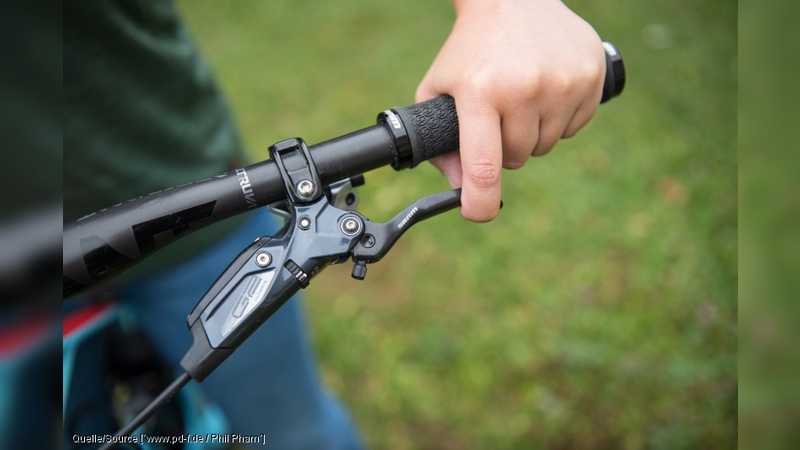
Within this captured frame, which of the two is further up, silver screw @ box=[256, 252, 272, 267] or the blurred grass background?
silver screw @ box=[256, 252, 272, 267]

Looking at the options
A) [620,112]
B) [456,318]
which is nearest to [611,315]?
[456,318]

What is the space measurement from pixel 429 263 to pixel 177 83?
2105 mm

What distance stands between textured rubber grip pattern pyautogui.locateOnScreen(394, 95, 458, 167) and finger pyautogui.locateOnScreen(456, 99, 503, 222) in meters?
0.02

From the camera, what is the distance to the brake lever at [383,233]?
1.03 meters

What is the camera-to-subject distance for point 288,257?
99cm

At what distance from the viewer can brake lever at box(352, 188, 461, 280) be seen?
1.03 m

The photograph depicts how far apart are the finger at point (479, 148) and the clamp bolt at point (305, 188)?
26cm

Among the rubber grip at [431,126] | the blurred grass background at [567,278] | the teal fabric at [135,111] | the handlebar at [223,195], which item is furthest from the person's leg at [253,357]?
the blurred grass background at [567,278]

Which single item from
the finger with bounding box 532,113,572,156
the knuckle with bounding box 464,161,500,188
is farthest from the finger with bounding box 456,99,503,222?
the finger with bounding box 532,113,572,156

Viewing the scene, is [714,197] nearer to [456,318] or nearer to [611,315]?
[611,315]

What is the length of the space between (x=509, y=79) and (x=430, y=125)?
0.49 feet

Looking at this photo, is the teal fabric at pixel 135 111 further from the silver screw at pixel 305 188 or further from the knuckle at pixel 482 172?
the knuckle at pixel 482 172

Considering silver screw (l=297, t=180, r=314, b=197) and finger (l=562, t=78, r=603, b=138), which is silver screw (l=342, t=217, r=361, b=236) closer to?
silver screw (l=297, t=180, r=314, b=197)

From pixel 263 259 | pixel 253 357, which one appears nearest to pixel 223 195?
pixel 263 259
